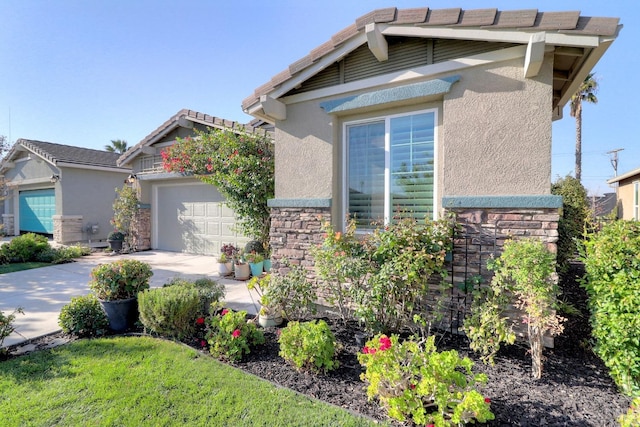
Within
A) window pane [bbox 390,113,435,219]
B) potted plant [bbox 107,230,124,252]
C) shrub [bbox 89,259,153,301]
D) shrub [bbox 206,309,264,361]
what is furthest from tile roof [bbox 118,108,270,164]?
shrub [bbox 206,309,264,361]

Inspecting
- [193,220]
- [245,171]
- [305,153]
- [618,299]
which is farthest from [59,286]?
[618,299]

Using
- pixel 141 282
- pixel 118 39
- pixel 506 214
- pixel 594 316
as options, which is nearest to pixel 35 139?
pixel 118 39

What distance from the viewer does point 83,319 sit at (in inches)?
183

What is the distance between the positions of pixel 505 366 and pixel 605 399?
2.95 ft

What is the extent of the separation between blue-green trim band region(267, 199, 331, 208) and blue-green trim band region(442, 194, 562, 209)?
2.06 m

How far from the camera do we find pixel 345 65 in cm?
541

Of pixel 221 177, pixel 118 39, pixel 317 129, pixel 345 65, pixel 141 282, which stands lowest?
pixel 141 282

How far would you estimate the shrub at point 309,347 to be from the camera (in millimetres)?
3455

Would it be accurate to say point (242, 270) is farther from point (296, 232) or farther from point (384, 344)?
point (384, 344)

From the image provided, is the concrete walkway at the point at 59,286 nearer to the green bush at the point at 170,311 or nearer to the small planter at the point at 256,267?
the small planter at the point at 256,267

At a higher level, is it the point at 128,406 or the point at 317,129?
the point at 317,129

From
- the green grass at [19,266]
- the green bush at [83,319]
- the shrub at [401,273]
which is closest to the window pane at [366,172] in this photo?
the shrub at [401,273]

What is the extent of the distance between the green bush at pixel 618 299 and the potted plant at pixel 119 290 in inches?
252

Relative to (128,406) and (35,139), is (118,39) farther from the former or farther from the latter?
(35,139)
